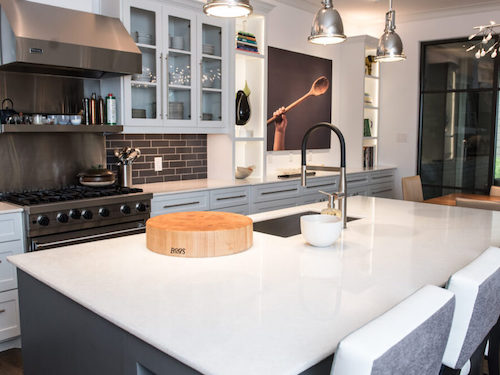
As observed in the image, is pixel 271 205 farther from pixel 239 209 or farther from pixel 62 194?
pixel 62 194

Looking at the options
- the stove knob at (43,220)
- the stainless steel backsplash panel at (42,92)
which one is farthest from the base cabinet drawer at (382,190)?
the stove knob at (43,220)

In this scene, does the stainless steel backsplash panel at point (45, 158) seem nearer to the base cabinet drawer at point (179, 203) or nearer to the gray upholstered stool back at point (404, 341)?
the base cabinet drawer at point (179, 203)

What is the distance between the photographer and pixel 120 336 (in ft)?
4.29

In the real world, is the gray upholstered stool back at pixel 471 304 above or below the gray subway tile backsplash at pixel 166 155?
below

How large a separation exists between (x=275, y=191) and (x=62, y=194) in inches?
82.7

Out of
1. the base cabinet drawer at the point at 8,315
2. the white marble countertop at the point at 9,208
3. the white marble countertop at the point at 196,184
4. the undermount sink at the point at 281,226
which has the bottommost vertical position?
the base cabinet drawer at the point at 8,315

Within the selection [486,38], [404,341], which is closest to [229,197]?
[486,38]

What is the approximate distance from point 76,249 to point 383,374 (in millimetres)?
1468

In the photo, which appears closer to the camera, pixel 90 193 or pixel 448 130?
pixel 90 193

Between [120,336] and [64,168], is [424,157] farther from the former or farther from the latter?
[120,336]

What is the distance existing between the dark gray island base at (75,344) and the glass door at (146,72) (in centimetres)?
216

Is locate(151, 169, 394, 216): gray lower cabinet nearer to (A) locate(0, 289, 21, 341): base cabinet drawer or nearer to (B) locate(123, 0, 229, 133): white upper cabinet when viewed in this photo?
(B) locate(123, 0, 229, 133): white upper cabinet

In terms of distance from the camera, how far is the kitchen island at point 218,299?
43.5 inches

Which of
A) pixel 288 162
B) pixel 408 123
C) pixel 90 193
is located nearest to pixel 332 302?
pixel 90 193
